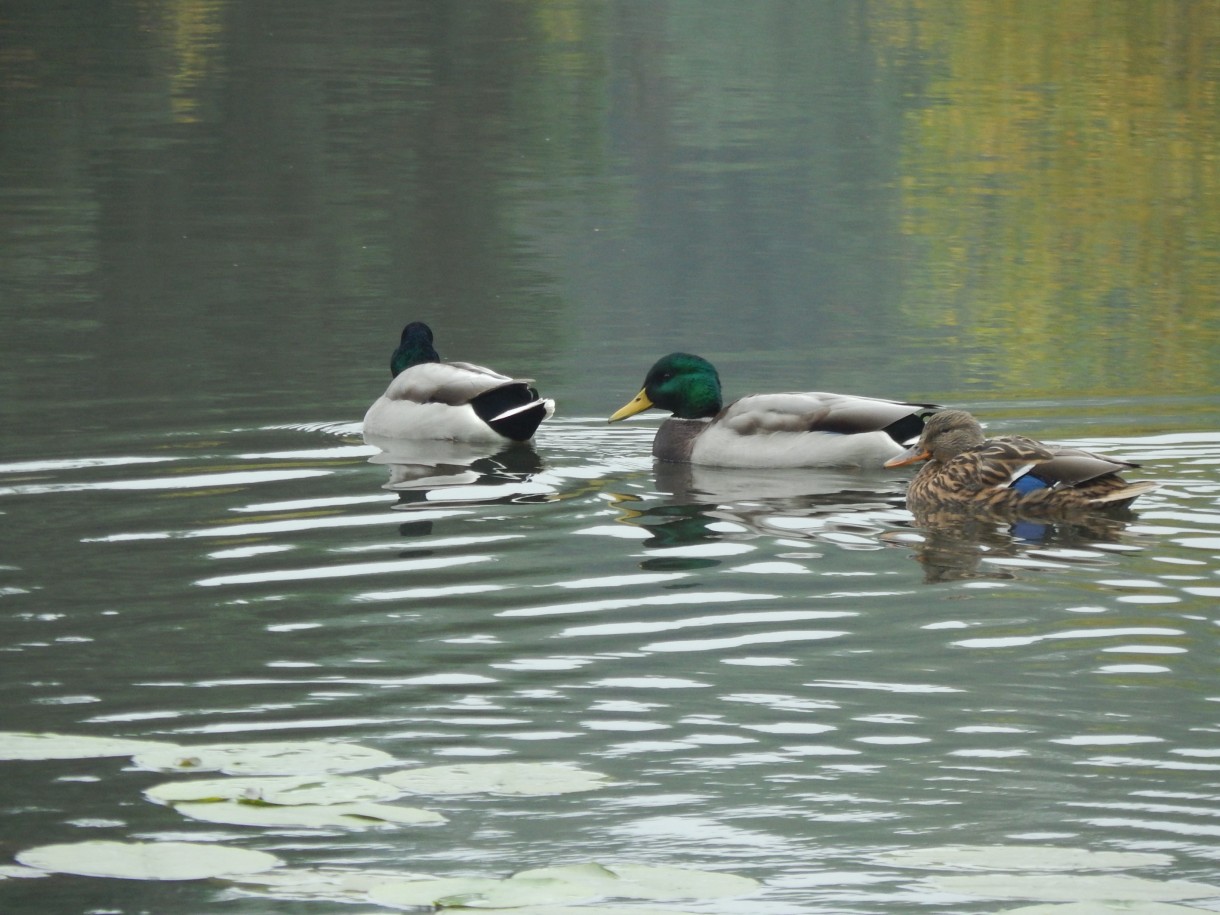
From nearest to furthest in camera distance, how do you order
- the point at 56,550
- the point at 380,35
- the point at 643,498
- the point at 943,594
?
the point at 943,594 → the point at 56,550 → the point at 643,498 → the point at 380,35

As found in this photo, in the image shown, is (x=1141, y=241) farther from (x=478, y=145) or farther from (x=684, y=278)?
(x=478, y=145)

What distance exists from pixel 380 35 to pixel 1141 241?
4175 cm

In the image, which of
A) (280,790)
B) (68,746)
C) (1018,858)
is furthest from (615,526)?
(1018,858)

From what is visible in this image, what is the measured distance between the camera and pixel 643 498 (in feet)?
40.3

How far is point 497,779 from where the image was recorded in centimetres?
687

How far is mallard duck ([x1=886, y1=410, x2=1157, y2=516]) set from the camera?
11.0m

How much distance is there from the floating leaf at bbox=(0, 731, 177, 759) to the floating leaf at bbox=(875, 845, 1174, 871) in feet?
8.16

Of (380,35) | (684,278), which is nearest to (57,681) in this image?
(684,278)

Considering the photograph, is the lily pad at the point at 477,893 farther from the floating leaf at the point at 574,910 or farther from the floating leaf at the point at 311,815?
the floating leaf at the point at 311,815

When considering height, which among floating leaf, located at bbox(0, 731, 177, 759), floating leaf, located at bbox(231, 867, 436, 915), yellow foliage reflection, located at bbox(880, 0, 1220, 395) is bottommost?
floating leaf, located at bbox(231, 867, 436, 915)

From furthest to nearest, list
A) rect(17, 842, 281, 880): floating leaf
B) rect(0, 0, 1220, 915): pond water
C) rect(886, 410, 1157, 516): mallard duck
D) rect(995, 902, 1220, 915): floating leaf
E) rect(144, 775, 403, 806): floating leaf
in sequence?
1. rect(886, 410, 1157, 516): mallard duck
2. rect(0, 0, 1220, 915): pond water
3. rect(144, 775, 403, 806): floating leaf
4. rect(17, 842, 281, 880): floating leaf
5. rect(995, 902, 1220, 915): floating leaf

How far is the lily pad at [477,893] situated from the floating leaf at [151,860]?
461 mm

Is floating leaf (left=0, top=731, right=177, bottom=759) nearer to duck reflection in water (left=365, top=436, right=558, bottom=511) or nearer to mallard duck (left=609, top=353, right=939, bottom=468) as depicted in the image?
duck reflection in water (left=365, top=436, right=558, bottom=511)

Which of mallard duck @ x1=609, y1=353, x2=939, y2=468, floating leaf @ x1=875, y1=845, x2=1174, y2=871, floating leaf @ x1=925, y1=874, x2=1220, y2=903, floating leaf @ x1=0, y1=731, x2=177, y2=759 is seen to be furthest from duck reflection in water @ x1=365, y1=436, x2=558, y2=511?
floating leaf @ x1=925, y1=874, x2=1220, y2=903
